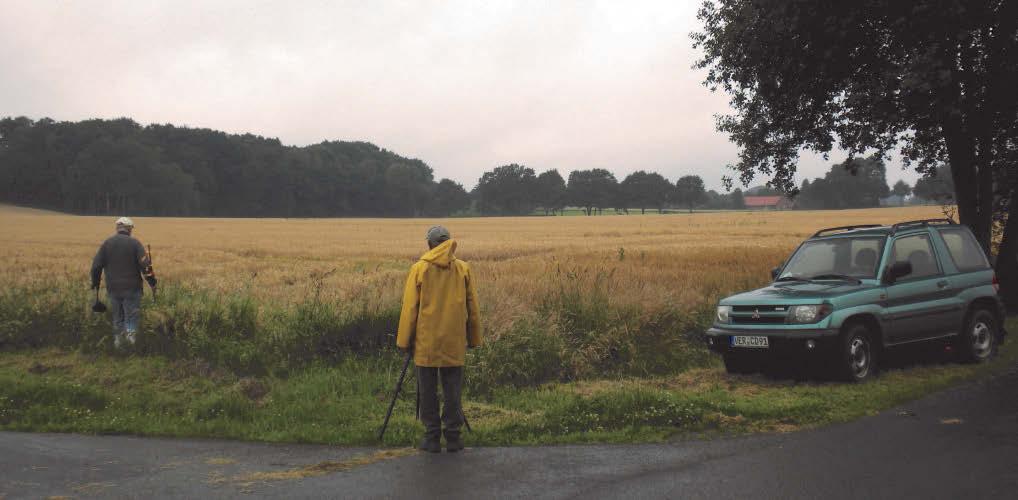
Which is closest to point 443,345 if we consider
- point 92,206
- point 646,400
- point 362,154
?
point 646,400

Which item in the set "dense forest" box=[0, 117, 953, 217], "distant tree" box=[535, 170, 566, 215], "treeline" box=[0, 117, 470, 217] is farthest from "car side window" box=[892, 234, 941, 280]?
"distant tree" box=[535, 170, 566, 215]

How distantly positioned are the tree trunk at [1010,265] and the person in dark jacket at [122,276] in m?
16.1

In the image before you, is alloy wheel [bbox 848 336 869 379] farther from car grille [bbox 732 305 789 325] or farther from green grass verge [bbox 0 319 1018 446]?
car grille [bbox 732 305 789 325]

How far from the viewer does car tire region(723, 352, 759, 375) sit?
947 centimetres

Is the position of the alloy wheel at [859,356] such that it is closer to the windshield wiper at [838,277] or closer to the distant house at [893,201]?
the windshield wiper at [838,277]

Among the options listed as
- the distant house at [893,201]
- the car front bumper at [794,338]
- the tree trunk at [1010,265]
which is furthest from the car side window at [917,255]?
the distant house at [893,201]

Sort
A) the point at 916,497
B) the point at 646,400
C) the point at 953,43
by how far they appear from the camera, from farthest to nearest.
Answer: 1. the point at 953,43
2. the point at 646,400
3. the point at 916,497

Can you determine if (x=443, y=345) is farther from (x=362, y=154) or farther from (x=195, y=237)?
(x=362, y=154)

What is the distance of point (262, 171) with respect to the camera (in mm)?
125938

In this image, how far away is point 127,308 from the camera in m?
11.6

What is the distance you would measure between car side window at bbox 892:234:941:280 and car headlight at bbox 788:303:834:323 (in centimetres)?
173

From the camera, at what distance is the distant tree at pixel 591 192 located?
147875 mm

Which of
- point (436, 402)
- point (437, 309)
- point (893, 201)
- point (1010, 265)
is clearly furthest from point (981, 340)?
point (893, 201)

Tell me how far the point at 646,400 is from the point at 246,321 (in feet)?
21.8
